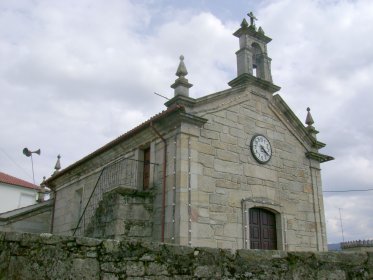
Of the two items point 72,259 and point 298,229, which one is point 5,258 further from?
point 298,229

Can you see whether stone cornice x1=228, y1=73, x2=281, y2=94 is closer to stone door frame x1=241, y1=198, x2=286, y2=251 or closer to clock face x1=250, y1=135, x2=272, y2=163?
clock face x1=250, y1=135, x2=272, y2=163

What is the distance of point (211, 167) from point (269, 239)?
271cm

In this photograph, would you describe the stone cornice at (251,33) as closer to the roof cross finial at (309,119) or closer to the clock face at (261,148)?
the roof cross finial at (309,119)

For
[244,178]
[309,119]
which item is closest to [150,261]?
[244,178]

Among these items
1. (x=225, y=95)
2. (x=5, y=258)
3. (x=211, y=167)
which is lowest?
(x=5, y=258)

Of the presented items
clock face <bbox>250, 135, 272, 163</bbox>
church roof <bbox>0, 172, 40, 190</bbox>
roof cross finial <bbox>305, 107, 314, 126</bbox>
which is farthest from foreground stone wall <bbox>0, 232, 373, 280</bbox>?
church roof <bbox>0, 172, 40, 190</bbox>

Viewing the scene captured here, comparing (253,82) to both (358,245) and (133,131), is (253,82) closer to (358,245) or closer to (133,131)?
(133,131)

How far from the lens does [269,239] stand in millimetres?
10953

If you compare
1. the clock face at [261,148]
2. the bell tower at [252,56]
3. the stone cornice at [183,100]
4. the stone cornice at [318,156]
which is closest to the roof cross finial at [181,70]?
the stone cornice at [183,100]

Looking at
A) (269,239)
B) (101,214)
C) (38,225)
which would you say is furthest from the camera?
(38,225)

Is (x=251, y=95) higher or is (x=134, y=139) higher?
(x=251, y=95)

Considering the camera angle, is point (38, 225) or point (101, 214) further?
point (38, 225)

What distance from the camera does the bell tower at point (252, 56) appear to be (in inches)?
480

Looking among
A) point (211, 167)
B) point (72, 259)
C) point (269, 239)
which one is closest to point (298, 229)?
point (269, 239)
